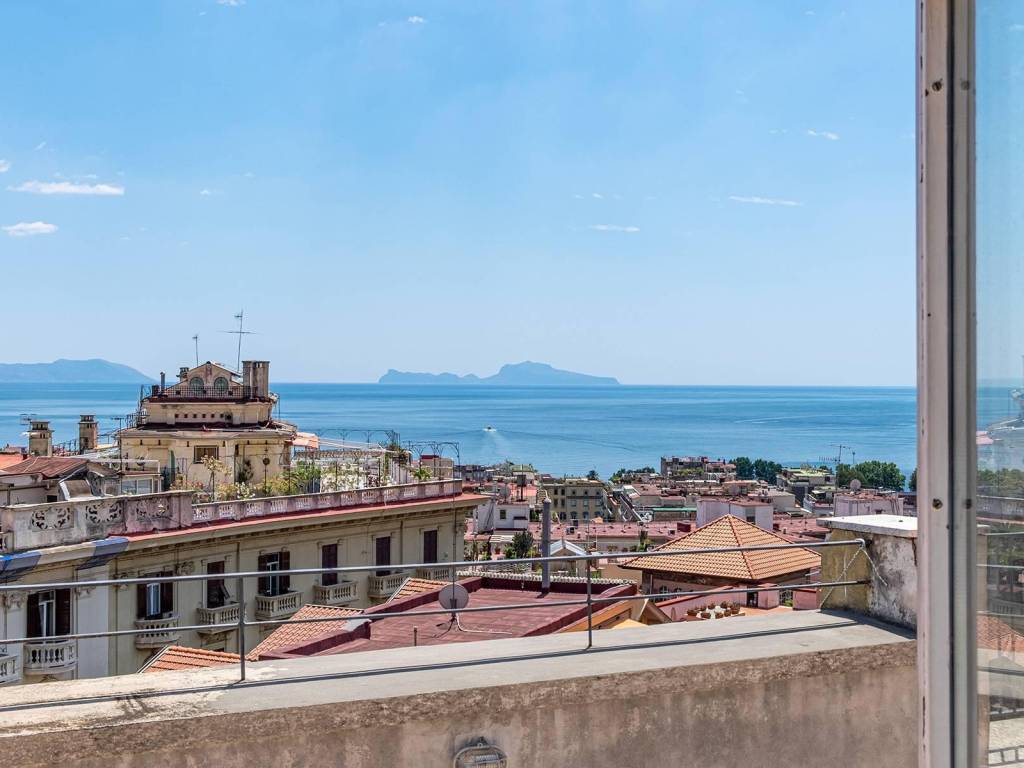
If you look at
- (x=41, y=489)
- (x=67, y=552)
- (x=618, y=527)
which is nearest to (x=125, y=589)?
(x=67, y=552)

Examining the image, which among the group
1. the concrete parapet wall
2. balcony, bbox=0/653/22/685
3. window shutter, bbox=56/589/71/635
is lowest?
balcony, bbox=0/653/22/685

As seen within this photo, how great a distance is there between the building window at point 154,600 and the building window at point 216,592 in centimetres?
102

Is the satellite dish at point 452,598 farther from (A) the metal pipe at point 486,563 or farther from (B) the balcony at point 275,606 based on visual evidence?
(B) the balcony at point 275,606

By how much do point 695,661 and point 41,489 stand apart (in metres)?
22.8

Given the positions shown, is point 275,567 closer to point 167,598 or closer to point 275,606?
point 275,606

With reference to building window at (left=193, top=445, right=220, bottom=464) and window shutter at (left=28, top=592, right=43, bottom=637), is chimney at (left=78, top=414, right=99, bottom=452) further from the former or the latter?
window shutter at (left=28, top=592, right=43, bottom=637)

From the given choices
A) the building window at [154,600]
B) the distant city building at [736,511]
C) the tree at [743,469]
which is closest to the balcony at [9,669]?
the building window at [154,600]

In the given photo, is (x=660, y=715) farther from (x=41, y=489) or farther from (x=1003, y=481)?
(x=41, y=489)

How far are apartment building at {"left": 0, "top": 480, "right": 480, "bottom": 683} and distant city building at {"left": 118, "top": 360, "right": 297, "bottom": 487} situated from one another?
7203mm

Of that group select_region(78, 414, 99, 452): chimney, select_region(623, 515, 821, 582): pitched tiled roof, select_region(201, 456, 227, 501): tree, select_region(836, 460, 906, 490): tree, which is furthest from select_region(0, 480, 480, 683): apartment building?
select_region(836, 460, 906, 490): tree

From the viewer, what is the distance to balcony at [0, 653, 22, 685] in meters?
16.8

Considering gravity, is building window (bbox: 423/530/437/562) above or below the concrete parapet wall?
Result: below

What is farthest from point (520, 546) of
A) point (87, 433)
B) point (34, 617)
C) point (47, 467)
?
point (34, 617)

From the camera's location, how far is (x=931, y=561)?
4.51 ft
